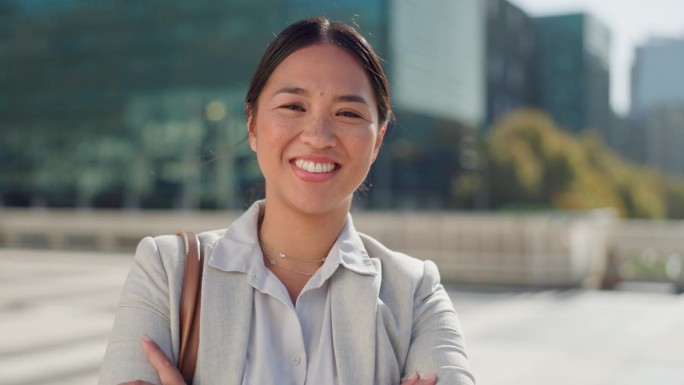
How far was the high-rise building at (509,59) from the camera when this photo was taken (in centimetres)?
4869

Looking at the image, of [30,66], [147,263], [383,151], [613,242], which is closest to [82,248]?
[613,242]

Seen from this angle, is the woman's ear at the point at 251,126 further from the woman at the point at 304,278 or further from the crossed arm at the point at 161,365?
the crossed arm at the point at 161,365

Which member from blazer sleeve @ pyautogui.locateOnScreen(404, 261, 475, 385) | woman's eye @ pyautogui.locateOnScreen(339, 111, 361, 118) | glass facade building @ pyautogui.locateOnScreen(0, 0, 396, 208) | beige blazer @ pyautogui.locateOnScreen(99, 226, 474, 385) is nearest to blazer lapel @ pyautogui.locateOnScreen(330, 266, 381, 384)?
beige blazer @ pyautogui.locateOnScreen(99, 226, 474, 385)

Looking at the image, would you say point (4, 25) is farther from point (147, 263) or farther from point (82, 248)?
point (147, 263)

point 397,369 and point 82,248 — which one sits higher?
point 397,369

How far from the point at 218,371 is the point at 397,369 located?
0.38 m

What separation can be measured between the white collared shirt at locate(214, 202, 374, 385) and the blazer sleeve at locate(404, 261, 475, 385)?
16 cm

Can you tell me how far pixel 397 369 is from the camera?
170 centimetres

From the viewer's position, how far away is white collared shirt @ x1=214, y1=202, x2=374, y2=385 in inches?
63.6

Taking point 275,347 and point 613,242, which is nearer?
point 275,347

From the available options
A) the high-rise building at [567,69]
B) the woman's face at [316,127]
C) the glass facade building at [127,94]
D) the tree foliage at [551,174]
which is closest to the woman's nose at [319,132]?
the woman's face at [316,127]

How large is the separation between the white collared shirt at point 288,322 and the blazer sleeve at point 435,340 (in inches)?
6.2

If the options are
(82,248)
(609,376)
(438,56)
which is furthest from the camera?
(438,56)

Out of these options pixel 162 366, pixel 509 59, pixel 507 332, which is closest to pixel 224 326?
pixel 162 366
